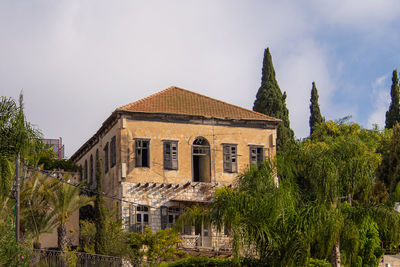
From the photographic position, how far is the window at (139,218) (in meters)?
37.8

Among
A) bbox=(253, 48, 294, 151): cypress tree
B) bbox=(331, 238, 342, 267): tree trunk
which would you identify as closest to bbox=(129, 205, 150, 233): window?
bbox=(331, 238, 342, 267): tree trunk

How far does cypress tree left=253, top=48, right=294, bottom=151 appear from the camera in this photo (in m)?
51.2

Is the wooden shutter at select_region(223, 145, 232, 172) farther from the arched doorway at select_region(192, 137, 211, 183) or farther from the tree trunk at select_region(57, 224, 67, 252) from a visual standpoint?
the tree trunk at select_region(57, 224, 67, 252)

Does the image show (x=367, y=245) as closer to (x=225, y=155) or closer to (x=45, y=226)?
(x=225, y=155)

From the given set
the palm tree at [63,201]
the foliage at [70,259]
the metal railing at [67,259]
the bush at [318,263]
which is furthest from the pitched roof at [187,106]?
the foliage at [70,259]

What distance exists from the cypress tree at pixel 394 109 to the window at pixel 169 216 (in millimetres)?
27251

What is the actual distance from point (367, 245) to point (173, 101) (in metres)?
13.7

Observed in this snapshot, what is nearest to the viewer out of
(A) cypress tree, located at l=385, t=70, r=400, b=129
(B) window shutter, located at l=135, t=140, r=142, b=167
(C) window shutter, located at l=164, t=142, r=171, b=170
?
(B) window shutter, located at l=135, t=140, r=142, b=167

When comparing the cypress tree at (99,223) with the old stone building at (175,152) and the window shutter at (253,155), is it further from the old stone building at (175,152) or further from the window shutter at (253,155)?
the window shutter at (253,155)

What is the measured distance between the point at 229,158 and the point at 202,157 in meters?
1.66

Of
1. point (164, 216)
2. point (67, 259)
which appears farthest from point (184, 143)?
point (67, 259)

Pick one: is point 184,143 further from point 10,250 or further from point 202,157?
point 10,250

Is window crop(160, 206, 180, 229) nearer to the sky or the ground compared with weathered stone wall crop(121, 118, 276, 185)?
nearer to the ground

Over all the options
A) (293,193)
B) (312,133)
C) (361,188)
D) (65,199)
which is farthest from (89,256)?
(312,133)
